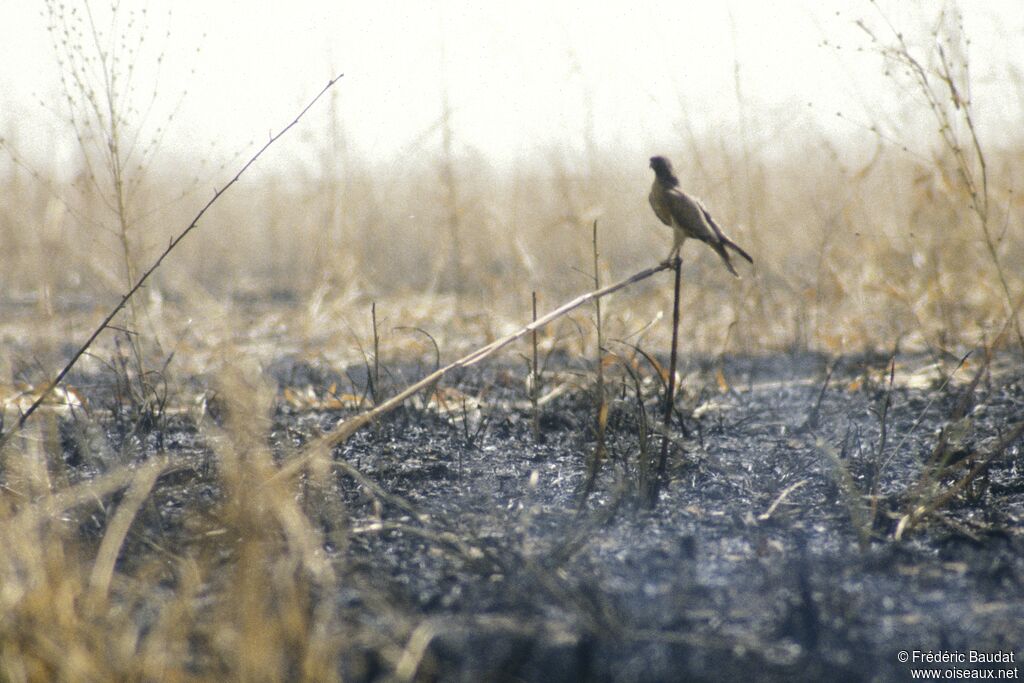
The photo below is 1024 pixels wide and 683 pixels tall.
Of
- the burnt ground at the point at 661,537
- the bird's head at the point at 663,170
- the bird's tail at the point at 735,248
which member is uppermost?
the bird's head at the point at 663,170

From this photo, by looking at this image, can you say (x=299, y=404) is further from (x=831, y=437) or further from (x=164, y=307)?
(x=164, y=307)

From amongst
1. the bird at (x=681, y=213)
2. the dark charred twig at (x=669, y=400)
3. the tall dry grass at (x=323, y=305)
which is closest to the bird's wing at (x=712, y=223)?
the bird at (x=681, y=213)

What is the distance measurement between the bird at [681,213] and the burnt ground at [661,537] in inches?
17.8

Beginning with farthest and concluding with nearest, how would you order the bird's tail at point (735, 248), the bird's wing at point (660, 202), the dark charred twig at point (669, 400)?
the bird's wing at point (660, 202) < the dark charred twig at point (669, 400) < the bird's tail at point (735, 248)

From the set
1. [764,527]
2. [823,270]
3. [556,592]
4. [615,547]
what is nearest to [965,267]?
[823,270]

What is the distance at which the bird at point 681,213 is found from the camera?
6.80 feet

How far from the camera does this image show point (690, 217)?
2088 mm

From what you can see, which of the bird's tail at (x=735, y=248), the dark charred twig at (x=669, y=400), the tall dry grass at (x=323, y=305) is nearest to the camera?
the tall dry grass at (x=323, y=305)

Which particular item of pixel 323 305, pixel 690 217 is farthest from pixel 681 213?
pixel 323 305

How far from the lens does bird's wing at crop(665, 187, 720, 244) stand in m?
2.07

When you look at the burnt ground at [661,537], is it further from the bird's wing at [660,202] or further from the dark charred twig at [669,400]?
the bird's wing at [660,202]

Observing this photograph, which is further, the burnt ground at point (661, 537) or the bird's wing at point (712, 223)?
the bird's wing at point (712, 223)

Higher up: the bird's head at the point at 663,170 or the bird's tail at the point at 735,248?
the bird's head at the point at 663,170

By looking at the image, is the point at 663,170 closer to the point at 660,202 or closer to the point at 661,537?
the point at 660,202
